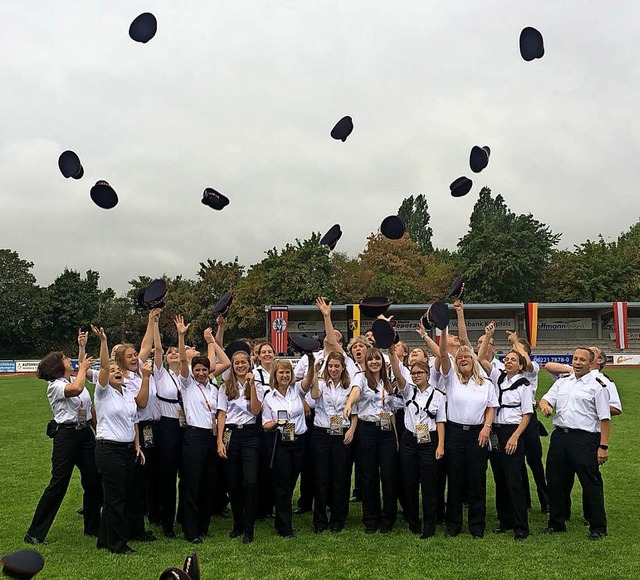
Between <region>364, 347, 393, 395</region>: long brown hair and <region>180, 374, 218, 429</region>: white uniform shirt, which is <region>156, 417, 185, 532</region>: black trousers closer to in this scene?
<region>180, 374, 218, 429</region>: white uniform shirt

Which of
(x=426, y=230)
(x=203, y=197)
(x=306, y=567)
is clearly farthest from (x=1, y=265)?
(x=306, y=567)

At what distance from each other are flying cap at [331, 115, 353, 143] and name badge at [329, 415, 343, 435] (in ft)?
13.1

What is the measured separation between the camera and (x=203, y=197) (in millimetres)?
8359

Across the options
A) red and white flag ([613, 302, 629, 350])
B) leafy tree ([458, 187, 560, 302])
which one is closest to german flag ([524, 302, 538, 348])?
red and white flag ([613, 302, 629, 350])

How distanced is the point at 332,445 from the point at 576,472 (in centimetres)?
245

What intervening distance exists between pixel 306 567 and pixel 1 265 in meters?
54.3

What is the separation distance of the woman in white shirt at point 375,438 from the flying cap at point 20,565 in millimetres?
4041

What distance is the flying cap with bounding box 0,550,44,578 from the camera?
285 centimetres

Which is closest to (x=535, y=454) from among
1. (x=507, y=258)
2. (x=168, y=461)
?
(x=168, y=461)

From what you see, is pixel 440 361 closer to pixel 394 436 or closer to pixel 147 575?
pixel 394 436

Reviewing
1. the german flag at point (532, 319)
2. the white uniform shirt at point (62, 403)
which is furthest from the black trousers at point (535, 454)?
the german flag at point (532, 319)

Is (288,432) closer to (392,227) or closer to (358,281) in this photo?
(392,227)

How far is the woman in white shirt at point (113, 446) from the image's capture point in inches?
234

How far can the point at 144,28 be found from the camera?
25.1 feet
